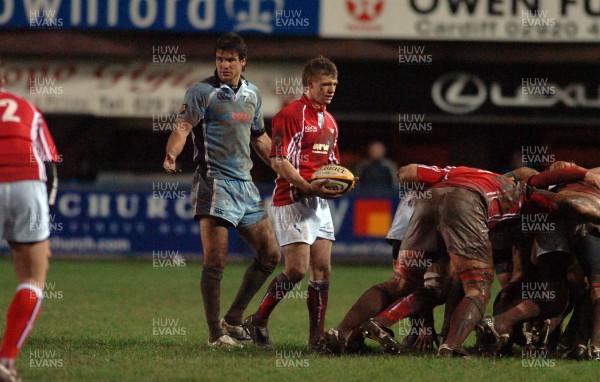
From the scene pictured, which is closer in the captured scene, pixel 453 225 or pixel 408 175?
pixel 453 225

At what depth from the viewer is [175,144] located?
26.7 feet

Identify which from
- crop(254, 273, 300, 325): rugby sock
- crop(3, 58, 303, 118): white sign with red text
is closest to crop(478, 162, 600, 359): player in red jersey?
crop(254, 273, 300, 325): rugby sock

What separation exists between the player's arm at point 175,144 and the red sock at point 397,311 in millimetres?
1896

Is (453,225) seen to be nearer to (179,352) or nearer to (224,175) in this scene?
(224,175)

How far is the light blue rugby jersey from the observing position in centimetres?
837

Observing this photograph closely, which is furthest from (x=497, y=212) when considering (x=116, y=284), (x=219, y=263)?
(x=116, y=284)

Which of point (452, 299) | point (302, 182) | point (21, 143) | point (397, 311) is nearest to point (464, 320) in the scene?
point (397, 311)

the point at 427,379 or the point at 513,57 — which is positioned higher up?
the point at 513,57

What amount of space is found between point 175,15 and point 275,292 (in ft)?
36.8

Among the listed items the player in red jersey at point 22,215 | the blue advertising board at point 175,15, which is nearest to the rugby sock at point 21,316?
the player in red jersey at point 22,215

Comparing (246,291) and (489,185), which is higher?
(489,185)

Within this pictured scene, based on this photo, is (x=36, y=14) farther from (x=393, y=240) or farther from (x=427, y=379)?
(x=427, y=379)

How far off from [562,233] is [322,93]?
6.78 feet

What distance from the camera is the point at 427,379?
670cm
